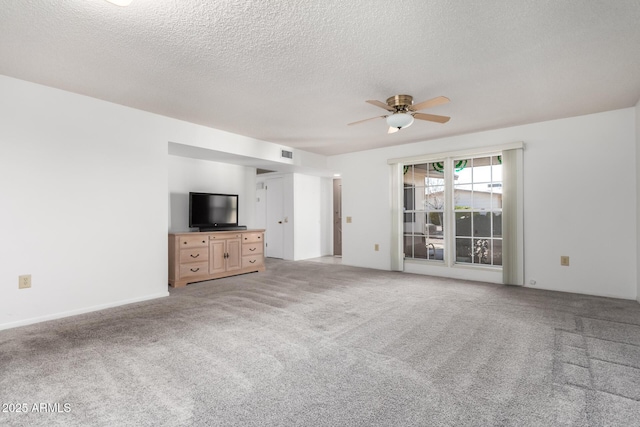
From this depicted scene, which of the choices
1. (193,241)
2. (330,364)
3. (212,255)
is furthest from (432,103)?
(212,255)

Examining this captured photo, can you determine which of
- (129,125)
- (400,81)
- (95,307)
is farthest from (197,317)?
(400,81)

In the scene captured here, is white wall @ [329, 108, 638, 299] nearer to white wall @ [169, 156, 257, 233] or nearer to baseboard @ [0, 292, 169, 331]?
white wall @ [169, 156, 257, 233]

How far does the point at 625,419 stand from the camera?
64.5 inches

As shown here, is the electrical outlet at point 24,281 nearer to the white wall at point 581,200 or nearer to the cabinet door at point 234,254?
the cabinet door at point 234,254

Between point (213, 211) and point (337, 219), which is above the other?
point (213, 211)

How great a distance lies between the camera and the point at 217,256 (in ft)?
17.4

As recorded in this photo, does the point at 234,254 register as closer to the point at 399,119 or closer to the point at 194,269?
the point at 194,269

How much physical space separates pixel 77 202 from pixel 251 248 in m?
2.86

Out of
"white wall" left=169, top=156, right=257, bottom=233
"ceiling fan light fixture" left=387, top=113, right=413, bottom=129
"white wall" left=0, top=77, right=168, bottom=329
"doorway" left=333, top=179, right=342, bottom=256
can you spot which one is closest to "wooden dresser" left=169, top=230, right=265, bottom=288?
"white wall" left=0, top=77, right=168, bottom=329

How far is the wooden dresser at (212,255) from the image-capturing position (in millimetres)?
4770

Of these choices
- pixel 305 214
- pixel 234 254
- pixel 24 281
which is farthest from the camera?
pixel 305 214

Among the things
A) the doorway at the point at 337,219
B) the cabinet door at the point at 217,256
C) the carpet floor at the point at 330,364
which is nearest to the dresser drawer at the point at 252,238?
the cabinet door at the point at 217,256

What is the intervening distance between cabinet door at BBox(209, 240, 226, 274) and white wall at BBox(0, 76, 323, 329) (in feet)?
3.21

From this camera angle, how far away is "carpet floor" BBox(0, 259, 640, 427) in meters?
1.70
